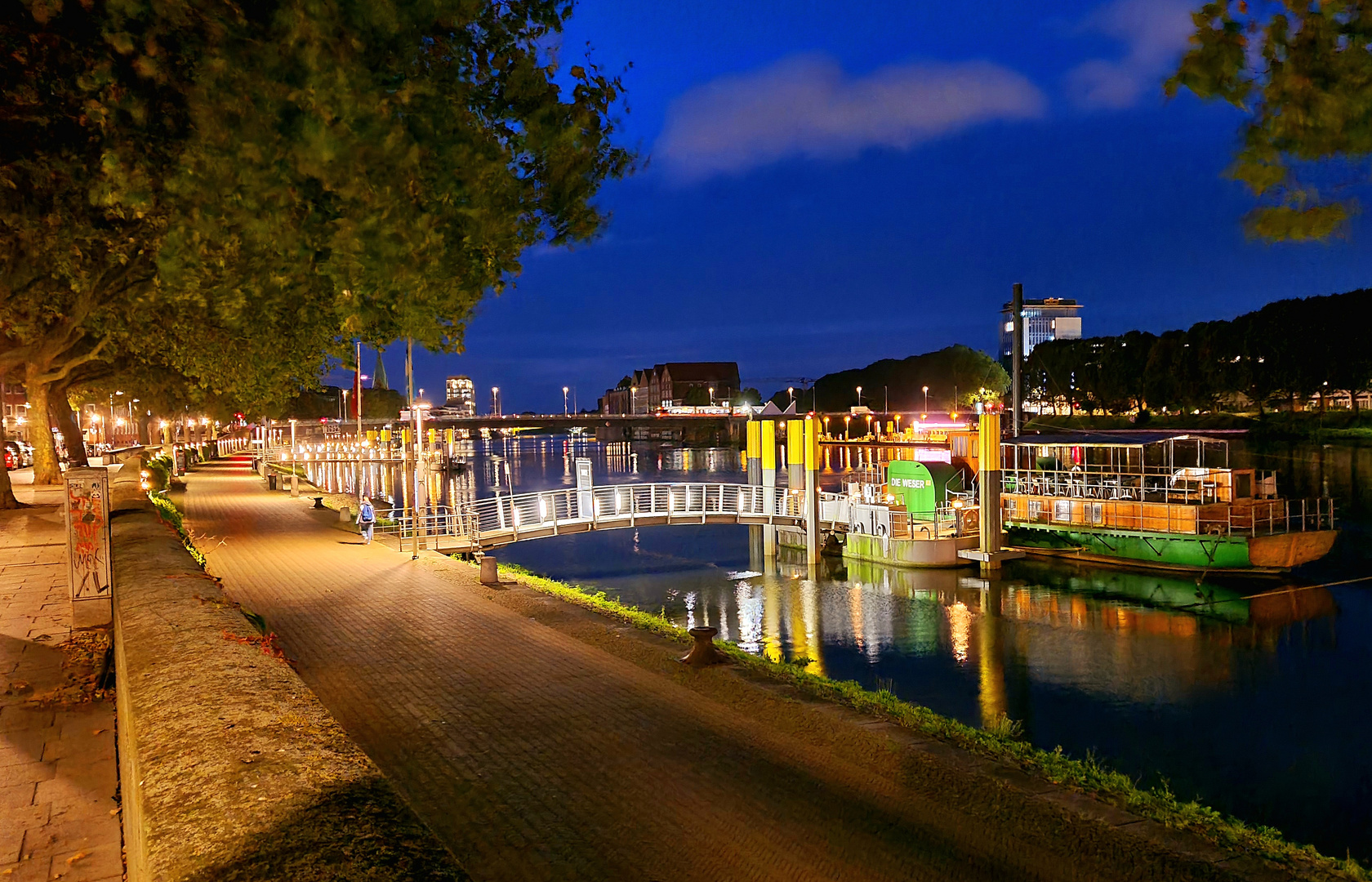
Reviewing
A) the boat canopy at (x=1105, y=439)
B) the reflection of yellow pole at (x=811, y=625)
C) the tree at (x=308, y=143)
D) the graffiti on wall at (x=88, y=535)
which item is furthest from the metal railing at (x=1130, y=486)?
the graffiti on wall at (x=88, y=535)

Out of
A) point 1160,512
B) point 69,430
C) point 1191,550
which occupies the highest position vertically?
point 69,430

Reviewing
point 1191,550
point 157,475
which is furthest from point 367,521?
point 1191,550

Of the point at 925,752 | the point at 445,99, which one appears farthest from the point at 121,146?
the point at 925,752

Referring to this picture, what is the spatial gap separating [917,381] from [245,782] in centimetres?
13340

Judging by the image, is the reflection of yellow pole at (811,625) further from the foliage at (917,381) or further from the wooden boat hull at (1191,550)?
the foliage at (917,381)

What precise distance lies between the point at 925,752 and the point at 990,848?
5.32 feet

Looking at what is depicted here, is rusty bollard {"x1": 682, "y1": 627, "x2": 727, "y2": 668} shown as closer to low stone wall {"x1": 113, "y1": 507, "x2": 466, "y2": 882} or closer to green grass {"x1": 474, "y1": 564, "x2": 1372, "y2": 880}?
green grass {"x1": 474, "y1": 564, "x2": 1372, "y2": 880}

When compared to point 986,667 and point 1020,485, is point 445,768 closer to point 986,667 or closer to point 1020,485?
point 986,667

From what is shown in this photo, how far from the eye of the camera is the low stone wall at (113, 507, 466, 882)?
120 inches

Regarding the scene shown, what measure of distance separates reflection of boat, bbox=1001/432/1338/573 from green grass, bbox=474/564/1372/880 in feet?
77.1

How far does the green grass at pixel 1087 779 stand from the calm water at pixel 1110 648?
536 centimetres

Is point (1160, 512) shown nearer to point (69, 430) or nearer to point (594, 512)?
point (594, 512)

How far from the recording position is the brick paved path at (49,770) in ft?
20.2

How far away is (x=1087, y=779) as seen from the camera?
824 cm
